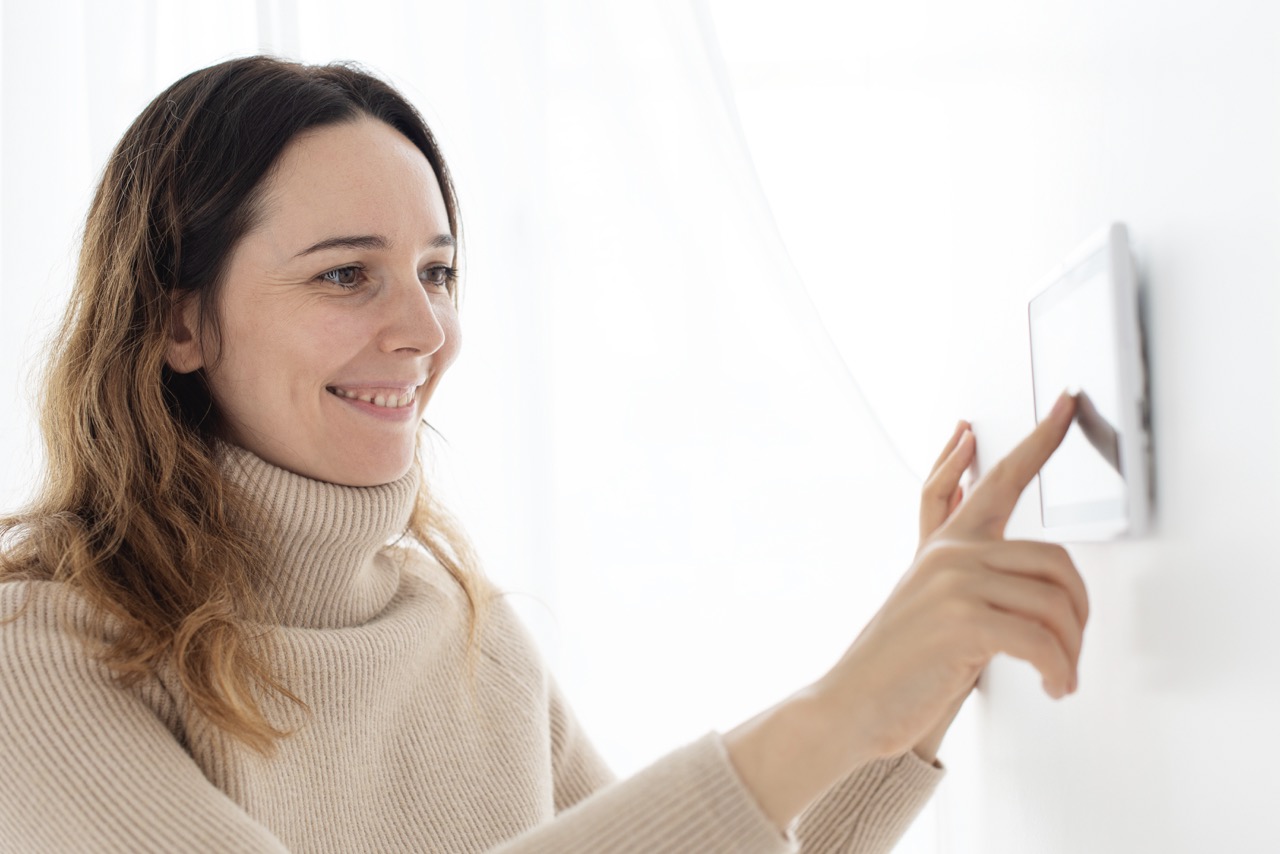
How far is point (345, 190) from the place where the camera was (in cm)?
102

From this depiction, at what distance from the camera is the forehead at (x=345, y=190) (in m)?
1.00

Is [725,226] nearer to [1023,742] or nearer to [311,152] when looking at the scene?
[311,152]

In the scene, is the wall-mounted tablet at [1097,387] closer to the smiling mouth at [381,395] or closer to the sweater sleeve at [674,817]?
the sweater sleeve at [674,817]

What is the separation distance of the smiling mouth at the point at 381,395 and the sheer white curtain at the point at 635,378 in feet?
0.93

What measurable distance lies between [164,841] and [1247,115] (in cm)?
83

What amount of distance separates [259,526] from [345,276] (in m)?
0.26

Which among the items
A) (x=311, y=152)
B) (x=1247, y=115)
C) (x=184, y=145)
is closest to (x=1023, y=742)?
(x=1247, y=115)

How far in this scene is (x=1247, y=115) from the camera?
476mm

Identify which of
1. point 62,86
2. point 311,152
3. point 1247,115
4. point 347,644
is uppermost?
point 62,86

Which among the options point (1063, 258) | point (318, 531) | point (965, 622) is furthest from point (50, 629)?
point (1063, 258)

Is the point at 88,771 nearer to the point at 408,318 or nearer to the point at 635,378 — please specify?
the point at 408,318

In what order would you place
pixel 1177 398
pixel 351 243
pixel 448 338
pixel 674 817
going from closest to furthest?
pixel 1177 398 → pixel 674 817 → pixel 351 243 → pixel 448 338

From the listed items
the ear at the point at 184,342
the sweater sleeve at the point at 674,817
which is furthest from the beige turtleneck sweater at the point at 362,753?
the ear at the point at 184,342

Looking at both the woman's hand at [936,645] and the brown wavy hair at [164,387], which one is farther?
the brown wavy hair at [164,387]
